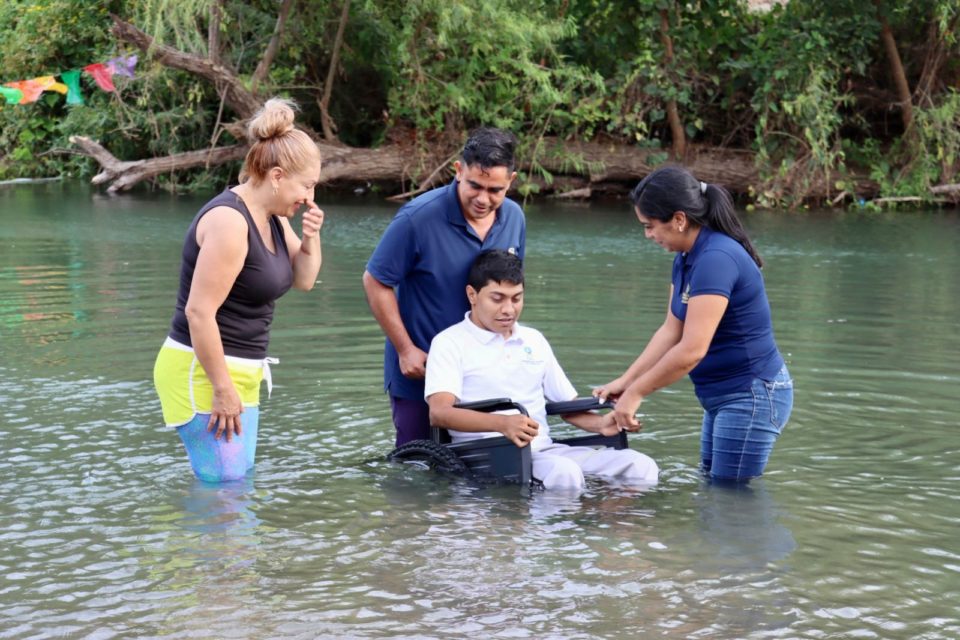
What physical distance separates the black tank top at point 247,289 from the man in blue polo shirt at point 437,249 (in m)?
0.59

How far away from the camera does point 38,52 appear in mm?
27656

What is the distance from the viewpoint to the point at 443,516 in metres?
5.58

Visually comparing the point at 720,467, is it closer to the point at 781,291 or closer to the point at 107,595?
the point at 107,595

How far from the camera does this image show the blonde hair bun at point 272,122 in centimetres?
499

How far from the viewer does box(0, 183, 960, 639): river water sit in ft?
14.7

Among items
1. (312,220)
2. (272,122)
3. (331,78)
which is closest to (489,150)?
(312,220)

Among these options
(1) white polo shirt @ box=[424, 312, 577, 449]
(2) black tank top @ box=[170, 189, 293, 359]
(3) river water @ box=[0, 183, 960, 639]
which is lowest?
(3) river water @ box=[0, 183, 960, 639]

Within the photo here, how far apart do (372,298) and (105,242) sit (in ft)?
35.9

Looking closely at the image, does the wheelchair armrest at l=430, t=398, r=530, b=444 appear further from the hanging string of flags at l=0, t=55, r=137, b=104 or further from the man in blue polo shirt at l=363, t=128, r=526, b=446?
the hanging string of flags at l=0, t=55, r=137, b=104

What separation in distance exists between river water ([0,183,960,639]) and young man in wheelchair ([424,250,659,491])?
0.47 feet

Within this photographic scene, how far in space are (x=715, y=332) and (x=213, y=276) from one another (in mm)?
2099

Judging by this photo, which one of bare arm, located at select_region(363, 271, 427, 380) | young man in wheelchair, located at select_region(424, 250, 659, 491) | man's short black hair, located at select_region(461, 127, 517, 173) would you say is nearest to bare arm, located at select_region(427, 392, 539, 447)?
young man in wheelchair, located at select_region(424, 250, 659, 491)

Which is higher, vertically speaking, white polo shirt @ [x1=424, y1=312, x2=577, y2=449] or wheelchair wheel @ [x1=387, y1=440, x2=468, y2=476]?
white polo shirt @ [x1=424, y1=312, x2=577, y2=449]

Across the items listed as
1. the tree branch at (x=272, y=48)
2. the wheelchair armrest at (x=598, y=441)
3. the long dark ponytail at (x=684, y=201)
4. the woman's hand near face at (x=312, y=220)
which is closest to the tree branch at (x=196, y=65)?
the tree branch at (x=272, y=48)
